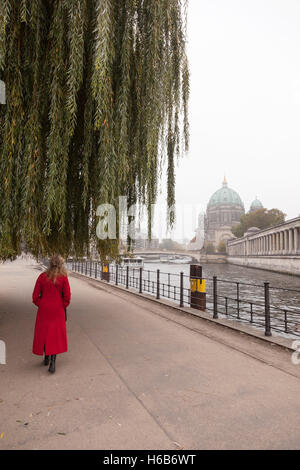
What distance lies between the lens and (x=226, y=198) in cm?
17350

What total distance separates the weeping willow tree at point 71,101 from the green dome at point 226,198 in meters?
171

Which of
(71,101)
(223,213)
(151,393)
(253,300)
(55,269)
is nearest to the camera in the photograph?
(151,393)

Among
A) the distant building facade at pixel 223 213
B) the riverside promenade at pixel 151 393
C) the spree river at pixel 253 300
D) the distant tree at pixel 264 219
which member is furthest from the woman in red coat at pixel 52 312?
the distant building facade at pixel 223 213

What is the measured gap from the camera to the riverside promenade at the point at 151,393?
2951 mm

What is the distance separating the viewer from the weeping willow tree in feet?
14.2

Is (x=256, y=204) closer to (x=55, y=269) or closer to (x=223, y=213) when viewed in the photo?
(x=223, y=213)

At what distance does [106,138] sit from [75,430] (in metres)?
3.49

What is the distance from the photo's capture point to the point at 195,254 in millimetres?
93125

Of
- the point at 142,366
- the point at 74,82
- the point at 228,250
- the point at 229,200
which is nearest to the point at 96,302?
the point at 142,366

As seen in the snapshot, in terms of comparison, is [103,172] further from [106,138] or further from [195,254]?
[195,254]

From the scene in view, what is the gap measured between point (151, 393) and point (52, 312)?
174 centimetres

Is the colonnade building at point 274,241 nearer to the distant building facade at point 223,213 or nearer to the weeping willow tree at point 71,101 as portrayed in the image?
the weeping willow tree at point 71,101

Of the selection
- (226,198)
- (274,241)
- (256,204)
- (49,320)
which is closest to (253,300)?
(49,320)

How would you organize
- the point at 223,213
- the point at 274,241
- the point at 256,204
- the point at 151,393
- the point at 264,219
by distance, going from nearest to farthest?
the point at 151,393 < the point at 274,241 < the point at 264,219 < the point at 223,213 < the point at 256,204
